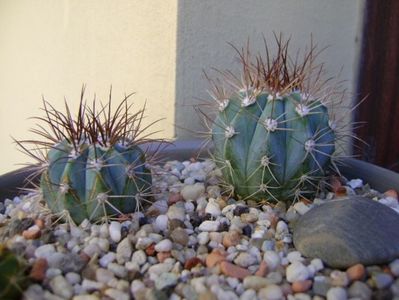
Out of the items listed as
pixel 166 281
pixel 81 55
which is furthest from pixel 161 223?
pixel 81 55

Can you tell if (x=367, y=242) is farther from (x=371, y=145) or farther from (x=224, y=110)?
(x=371, y=145)

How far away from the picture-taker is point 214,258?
119cm

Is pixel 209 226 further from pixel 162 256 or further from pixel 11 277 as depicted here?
pixel 11 277

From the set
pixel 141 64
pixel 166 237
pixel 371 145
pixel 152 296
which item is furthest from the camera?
pixel 371 145

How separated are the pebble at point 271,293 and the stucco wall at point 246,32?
855 mm

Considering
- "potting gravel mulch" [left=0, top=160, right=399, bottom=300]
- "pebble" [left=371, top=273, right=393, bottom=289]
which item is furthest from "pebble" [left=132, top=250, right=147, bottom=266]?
"pebble" [left=371, top=273, right=393, bottom=289]

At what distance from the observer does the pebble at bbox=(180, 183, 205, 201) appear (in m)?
1.56

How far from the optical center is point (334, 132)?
5.05 ft

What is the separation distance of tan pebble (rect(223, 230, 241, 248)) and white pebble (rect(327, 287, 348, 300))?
0.89ft

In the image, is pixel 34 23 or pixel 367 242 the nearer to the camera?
pixel 367 242

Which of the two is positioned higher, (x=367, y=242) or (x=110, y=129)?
(x=110, y=129)

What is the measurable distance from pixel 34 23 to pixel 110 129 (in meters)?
1.89

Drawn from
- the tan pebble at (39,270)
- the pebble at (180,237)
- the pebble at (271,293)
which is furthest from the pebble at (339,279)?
the tan pebble at (39,270)

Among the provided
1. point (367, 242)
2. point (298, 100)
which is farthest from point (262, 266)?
point (298, 100)
